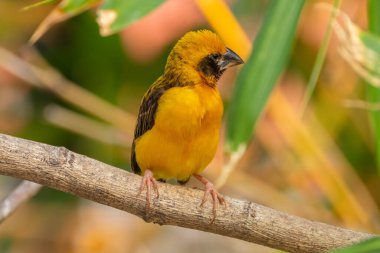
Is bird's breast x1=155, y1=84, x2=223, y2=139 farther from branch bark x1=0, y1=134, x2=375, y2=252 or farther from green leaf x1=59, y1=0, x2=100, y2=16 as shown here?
green leaf x1=59, y1=0, x2=100, y2=16

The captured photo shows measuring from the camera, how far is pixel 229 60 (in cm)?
200

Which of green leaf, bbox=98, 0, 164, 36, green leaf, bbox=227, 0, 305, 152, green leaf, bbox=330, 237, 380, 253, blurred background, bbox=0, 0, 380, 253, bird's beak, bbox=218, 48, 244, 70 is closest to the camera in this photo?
green leaf, bbox=330, 237, 380, 253

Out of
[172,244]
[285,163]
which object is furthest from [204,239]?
[285,163]

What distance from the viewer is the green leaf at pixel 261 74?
1.88m

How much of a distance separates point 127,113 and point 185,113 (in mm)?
1300

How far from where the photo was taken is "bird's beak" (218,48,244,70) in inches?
78.5

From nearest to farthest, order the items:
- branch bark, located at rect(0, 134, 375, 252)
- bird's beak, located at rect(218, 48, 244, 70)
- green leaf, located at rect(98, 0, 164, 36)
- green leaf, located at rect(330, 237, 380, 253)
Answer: green leaf, located at rect(330, 237, 380, 253), branch bark, located at rect(0, 134, 375, 252), green leaf, located at rect(98, 0, 164, 36), bird's beak, located at rect(218, 48, 244, 70)

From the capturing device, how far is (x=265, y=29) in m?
1.90

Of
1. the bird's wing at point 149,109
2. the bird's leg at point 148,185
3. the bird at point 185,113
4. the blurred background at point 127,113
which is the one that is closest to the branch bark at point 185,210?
the bird's leg at point 148,185

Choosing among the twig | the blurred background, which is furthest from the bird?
the blurred background

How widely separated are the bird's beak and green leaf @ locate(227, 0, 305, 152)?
8 centimetres

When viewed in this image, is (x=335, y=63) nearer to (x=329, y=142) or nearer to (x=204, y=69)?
(x=329, y=142)

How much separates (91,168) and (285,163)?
1.58 meters

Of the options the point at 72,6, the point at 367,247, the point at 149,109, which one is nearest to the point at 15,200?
the point at 149,109
